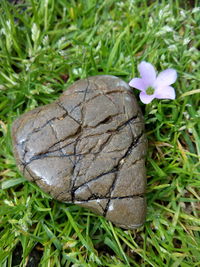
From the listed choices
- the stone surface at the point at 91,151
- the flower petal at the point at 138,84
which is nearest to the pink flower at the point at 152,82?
the flower petal at the point at 138,84

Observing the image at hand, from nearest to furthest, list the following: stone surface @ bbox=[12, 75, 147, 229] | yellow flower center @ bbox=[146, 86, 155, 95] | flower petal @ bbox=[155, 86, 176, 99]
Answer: stone surface @ bbox=[12, 75, 147, 229], flower petal @ bbox=[155, 86, 176, 99], yellow flower center @ bbox=[146, 86, 155, 95]

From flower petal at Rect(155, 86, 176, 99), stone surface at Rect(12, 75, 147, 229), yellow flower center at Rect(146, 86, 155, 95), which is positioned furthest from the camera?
yellow flower center at Rect(146, 86, 155, 95)

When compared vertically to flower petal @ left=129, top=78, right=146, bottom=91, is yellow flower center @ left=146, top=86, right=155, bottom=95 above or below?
below

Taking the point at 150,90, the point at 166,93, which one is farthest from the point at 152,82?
the point at 166,93

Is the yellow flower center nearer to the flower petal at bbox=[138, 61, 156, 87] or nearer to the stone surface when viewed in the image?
the flower petal at bbox=[138, 61, 156, 87]

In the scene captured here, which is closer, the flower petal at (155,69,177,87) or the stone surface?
the stone surface

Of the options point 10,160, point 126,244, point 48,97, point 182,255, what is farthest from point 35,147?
point 182,255

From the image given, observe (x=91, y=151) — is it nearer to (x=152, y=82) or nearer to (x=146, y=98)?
(x=146, y=98)

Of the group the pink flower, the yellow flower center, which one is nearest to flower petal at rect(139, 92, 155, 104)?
the pink flower
